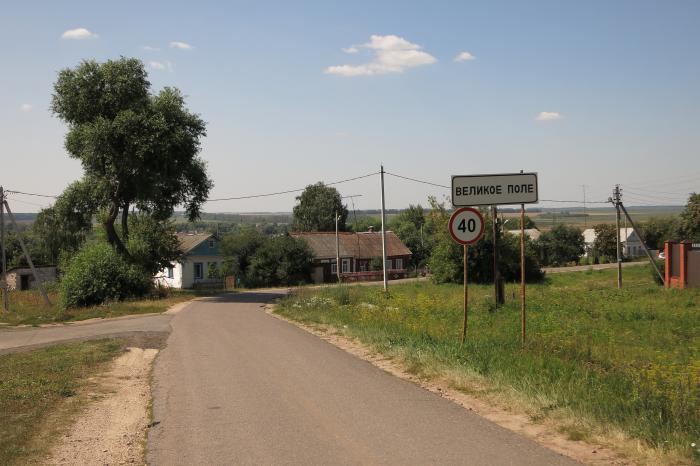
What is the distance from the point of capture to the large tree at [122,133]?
35312 millimetres

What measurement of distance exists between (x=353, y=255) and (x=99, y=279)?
39.9 m

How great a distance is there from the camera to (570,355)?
1156cm

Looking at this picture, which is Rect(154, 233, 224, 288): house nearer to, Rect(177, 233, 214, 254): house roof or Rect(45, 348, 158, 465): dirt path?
Rect(177, 233, 214, 254): house roof

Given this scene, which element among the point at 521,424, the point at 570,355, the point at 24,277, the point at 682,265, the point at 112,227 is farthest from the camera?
the point at 24,277

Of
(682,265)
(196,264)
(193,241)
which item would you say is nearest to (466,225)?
(682,265)

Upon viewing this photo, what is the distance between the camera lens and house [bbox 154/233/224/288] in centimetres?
6700

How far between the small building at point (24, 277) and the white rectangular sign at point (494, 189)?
183 ft

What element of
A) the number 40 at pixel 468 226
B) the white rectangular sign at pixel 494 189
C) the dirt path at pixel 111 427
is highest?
the white rectangular sign at pixel 494 189

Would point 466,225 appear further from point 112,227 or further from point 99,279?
point 112,227

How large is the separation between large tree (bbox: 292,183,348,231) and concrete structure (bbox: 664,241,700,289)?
76112 mm

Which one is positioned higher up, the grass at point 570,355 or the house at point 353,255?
the house at point 353,255

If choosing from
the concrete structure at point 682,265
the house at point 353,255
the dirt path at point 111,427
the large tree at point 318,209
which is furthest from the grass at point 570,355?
the large tree at point 318,209

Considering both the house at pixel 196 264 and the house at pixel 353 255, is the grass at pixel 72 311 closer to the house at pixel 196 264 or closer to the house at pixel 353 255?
the house at pixel 196 264

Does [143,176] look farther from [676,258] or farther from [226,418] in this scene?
[676,258]
